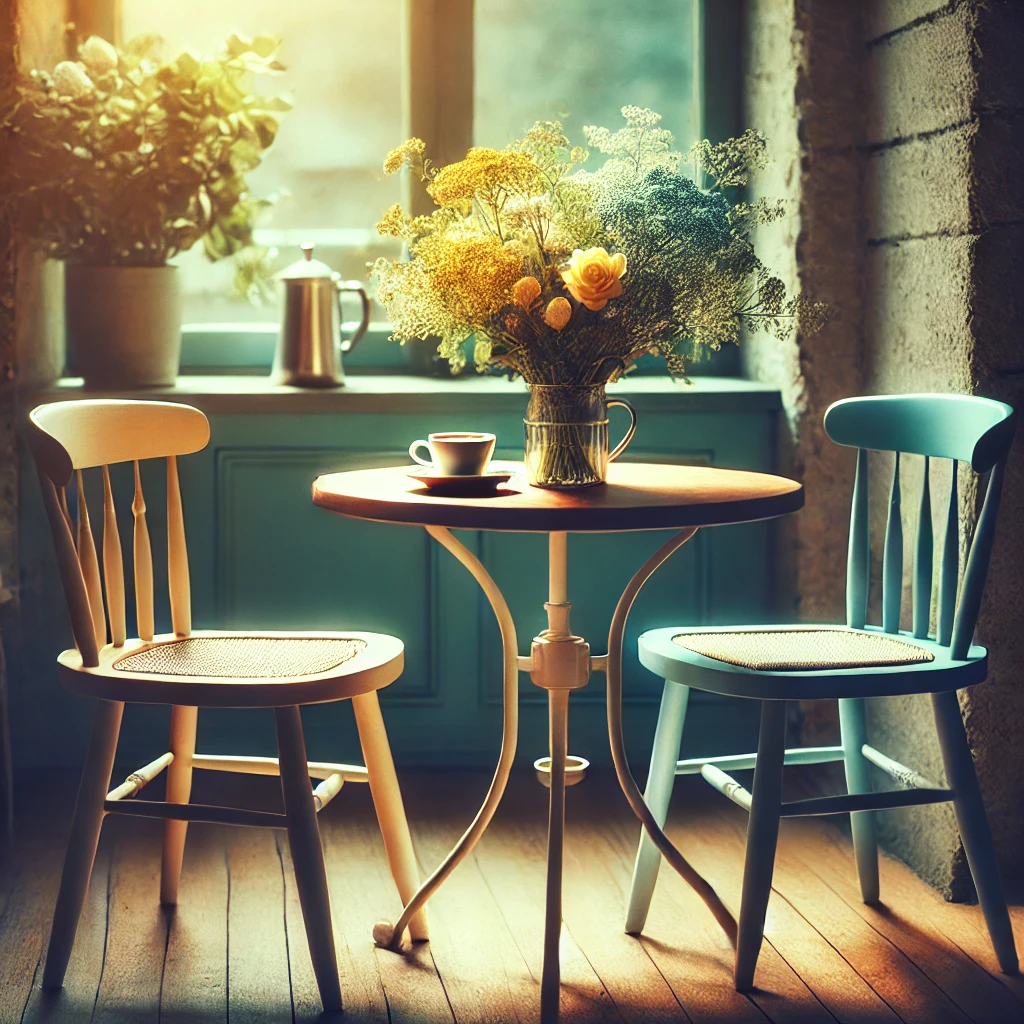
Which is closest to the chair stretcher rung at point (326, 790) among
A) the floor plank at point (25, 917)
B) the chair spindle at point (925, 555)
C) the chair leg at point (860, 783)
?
the floor plank at point (25, 917)

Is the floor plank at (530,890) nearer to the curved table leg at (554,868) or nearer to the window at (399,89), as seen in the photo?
the curved table leg at (554,868)

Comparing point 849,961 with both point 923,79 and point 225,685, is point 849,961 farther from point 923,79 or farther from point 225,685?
point 923,79

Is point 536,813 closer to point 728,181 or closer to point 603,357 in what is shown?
point 603,357

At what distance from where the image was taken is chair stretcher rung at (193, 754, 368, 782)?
2.18 meters

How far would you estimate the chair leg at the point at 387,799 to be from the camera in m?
2.11

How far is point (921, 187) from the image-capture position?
8.29 ft

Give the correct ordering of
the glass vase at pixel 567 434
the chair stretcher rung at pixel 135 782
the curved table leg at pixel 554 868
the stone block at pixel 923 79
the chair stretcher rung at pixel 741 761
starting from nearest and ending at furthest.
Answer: the curved table leg at pixel 554 868, the glass vase at pixel 567 434, the chair stretcher rung at pixel 135 782, the chair stretcher rung at pixel 741 761, the stone block at pixel 923 79

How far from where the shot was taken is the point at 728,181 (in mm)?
2023

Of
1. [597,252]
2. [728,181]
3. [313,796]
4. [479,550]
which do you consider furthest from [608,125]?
[313,796]

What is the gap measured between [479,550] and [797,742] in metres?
0.85

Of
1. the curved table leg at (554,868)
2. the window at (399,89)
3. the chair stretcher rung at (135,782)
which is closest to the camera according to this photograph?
the curved table leg at (554,868)

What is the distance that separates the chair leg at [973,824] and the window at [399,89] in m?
1.71

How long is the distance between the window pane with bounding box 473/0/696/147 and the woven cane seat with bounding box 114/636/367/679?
1.55m

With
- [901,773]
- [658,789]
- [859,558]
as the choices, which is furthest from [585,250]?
[901,773]
